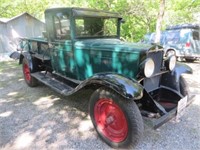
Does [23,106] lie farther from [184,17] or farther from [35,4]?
[35,4]

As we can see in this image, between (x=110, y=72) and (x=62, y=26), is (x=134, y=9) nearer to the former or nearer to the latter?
(x=62, y=26)

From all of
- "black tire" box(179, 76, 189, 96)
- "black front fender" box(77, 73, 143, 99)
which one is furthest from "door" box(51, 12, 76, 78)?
"black tire" box(179, 76, 189, 96)

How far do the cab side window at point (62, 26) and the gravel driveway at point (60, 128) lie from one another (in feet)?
4.64

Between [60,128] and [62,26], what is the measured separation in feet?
6.27

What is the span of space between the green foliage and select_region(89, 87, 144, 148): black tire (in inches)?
347

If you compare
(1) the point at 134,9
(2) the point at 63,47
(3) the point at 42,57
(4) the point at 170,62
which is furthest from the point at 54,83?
(1) the point at 134,9

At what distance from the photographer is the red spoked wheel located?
2.66 m

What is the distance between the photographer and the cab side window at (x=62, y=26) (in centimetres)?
369

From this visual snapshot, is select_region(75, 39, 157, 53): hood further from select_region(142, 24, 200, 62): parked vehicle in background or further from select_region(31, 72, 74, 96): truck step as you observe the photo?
select_region(142, 24, 200, 62): parked vehicle in background

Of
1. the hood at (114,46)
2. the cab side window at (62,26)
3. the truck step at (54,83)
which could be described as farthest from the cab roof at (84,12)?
the truck step at (54,83)

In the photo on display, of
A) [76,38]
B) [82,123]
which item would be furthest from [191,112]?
[76,38]

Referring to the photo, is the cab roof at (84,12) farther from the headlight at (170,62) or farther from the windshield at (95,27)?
the headlight at (170,62)

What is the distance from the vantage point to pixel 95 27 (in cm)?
396

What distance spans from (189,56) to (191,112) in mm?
6114
